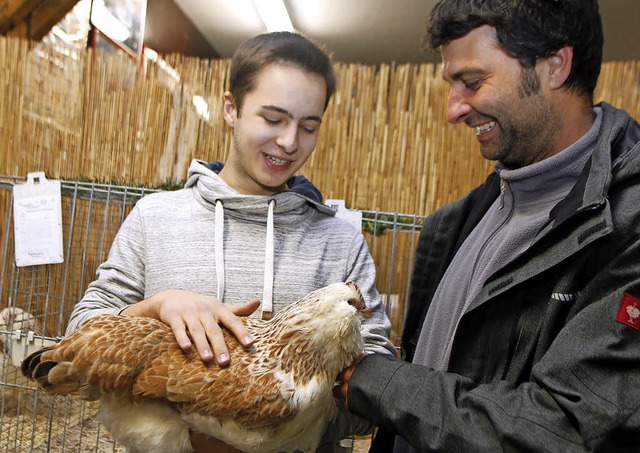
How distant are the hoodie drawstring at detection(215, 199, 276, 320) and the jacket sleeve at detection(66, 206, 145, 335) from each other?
0.20 meters

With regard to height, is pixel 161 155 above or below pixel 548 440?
above

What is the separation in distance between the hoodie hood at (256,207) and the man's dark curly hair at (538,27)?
0.55 metres

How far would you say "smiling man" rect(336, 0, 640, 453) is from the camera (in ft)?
2.50

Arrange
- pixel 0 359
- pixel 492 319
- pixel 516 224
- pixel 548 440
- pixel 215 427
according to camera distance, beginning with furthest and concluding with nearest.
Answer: pixel 0 359 < pixel 516 224 < pixel 492 319 < pixel 215 427 < pixel 548 440

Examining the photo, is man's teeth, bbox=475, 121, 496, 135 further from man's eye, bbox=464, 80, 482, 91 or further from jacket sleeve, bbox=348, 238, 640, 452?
jacket sleeve, bbox=348, 238, 640, 452

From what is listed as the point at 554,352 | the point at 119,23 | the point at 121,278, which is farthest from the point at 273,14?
the point at 554,352

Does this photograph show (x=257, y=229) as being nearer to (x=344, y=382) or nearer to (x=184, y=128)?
(x=344, y=382)

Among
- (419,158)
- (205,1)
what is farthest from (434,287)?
(205,1)

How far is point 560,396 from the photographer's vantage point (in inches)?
30.2

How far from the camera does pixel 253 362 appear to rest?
95 centimetres

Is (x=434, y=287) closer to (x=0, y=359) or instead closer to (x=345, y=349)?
(x=345, y=349)

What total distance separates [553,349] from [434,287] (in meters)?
0.57

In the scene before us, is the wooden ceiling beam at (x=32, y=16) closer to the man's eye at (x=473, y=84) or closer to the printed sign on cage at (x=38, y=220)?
the printed sign on cage at (x=38, y=220)

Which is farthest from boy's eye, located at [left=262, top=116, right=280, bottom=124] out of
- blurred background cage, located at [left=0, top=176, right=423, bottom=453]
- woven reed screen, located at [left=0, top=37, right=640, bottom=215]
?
woven reed screen, located at [left=0, top=37, right=640, bottom=215]
